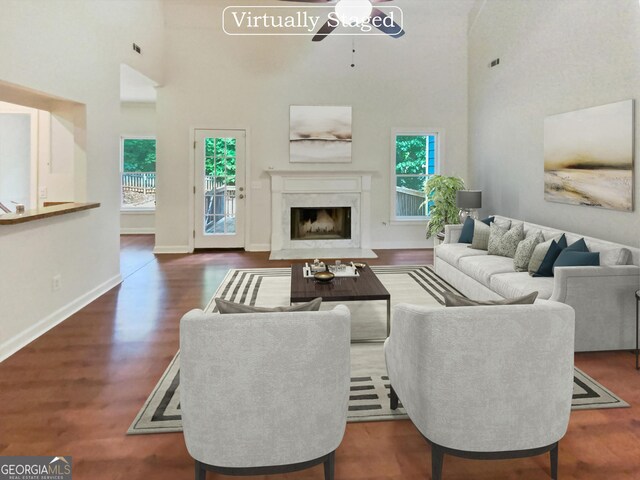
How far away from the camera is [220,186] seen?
26.0ft

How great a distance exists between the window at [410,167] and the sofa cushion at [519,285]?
13.3 feet

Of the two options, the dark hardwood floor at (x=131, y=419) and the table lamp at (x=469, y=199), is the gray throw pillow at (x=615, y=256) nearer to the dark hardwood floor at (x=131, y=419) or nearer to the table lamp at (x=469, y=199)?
the dark hardwood floor at (x=131, y=419)

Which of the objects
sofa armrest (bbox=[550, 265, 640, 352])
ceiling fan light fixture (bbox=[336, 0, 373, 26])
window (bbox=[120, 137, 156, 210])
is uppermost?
ceiling fan light fixture (bbox=[336, 0, 373, 26])

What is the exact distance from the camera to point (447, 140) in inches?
317

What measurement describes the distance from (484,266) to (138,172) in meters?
8.03

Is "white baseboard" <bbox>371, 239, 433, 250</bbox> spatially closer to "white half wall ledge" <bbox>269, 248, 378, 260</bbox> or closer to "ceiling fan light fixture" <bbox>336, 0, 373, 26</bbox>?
"white half wall ledge" <bbox>269, 248, 378, 260</bbox>

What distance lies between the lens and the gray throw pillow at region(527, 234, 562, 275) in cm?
404

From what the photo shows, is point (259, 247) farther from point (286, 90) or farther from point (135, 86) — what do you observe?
point (135, 86)

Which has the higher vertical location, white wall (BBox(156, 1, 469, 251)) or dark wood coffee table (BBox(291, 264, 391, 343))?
white wall (BBox(156, 1, 469, 251))

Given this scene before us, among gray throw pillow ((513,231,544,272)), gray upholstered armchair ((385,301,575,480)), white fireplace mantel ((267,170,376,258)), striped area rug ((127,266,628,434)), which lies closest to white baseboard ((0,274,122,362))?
striped area rug ((127,266,628,434))

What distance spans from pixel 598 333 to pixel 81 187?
16.0ft

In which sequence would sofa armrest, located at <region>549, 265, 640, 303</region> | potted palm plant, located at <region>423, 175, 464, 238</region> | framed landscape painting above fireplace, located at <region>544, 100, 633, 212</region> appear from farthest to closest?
potted palm plant, located at <region>423, 175, 464, 238</region>
framed landscape painting above fireplace, located at <region>544, 100, 633, 212</region>
sofa armrest, located at <region>549, 265, 640, 303</region>

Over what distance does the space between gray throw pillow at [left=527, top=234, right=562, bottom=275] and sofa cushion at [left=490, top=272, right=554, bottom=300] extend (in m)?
0.07

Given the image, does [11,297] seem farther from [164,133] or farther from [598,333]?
[164,133]
